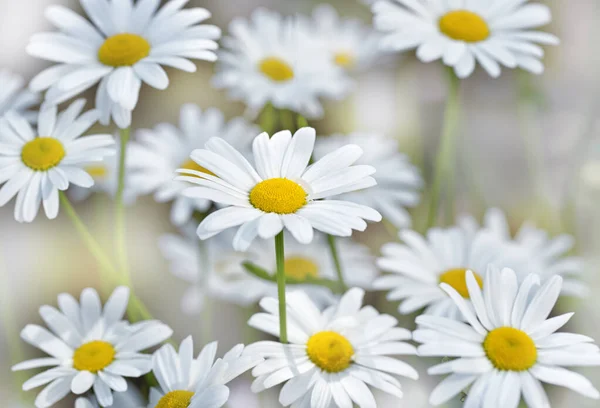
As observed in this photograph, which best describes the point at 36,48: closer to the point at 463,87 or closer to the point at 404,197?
the point at 404,197

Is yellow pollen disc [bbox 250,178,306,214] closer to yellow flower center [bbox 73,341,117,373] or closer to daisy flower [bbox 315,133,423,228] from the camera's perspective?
yellow flower center [bbox 73,341,117,373]

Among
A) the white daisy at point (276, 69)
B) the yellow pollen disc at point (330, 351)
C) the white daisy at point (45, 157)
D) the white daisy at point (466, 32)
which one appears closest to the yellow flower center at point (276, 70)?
the white daisy at point (276, 69)

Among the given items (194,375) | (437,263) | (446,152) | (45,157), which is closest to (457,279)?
(437,263)

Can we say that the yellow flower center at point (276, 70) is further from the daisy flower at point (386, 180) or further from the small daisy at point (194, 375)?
the small daisy at point (194, 375)

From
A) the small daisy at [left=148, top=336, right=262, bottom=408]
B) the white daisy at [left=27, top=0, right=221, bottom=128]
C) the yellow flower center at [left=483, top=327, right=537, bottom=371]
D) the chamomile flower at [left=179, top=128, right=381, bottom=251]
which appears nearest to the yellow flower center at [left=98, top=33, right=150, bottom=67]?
the white daisy at [left=27, top=0, right=221, bottom=128]

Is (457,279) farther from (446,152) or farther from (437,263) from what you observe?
(446,152)

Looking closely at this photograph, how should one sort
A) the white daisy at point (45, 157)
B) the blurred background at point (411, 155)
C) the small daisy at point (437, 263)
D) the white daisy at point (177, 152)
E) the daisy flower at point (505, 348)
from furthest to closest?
the blurred background at point (411, 155), the white daisy at point (177, 152), the small daisy at point (437, 263), the white daisy at point (45, 157), the daisy flower at point (505, 348)

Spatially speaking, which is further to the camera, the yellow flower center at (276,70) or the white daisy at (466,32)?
the yellow flower center at (276,70)
